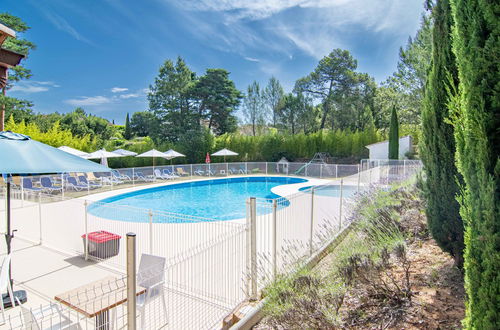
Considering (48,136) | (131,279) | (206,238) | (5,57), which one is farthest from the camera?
(48,136)

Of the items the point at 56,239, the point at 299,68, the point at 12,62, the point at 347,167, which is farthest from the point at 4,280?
the point at 299,68

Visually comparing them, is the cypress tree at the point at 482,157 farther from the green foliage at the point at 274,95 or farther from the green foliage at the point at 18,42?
the green foliage at the point at 274,95

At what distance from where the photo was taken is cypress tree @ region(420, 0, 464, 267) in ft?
12.1

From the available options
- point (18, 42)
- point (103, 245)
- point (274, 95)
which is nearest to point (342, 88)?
point (274, 95)

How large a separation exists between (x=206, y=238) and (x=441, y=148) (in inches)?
184

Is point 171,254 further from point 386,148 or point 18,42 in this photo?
point 18,42

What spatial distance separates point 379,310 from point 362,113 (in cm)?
3140

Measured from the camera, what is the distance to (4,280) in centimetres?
333

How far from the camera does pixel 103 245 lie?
18.2 feet

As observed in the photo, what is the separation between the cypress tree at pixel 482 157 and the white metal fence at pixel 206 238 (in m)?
2.19

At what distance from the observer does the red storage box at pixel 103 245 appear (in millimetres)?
5539

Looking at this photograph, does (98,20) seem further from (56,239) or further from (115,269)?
(115,269)

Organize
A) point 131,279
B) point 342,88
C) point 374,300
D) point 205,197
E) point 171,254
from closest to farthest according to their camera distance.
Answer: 1. point 131,279
2. point 374,300
3. point 171,254
4. point 205,197
5. point 342,88

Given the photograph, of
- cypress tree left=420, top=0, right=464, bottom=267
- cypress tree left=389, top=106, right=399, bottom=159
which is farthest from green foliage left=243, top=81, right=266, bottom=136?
cypress tree left=420, top=0, right=464, bottom=267
